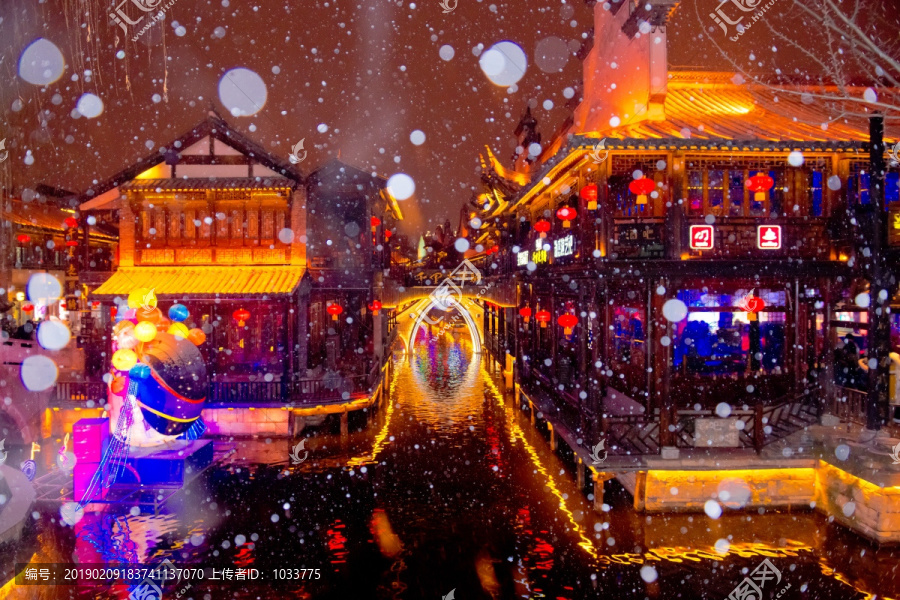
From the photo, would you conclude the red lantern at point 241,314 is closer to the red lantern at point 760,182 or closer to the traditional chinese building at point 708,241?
the traditional chinese building at point 708,241

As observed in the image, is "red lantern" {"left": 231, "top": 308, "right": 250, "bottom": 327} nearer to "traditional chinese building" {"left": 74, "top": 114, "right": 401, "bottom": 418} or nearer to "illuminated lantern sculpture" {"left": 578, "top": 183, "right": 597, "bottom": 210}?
"traditional chinese building" {"left": 74, "top": 114, "right": 401, "bottom": 418}

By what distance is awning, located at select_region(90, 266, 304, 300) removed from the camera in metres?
19.2

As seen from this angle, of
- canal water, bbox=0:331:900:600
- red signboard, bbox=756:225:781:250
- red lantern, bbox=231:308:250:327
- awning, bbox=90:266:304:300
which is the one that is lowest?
canal water, bbox=0:331:900:600

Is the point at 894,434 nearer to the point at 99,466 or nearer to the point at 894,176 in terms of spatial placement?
the point at 894,176

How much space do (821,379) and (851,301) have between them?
289 centimetres

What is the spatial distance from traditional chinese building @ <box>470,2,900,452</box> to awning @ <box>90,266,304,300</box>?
32.9ft

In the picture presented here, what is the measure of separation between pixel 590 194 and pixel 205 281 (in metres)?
14.9

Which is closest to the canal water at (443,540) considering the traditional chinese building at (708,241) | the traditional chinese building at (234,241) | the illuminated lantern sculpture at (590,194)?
the traditional chinese building at (708,241)

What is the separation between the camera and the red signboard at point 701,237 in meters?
12.1

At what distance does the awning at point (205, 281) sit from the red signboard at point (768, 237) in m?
14.8

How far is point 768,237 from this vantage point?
40.5ft

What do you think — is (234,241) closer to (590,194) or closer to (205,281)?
(205,281)

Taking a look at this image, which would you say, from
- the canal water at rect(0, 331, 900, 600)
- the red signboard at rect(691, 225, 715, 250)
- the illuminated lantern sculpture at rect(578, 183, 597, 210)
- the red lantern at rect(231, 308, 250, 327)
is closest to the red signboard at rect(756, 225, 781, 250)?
the red signboard at rect(691, 225, 715, 250)

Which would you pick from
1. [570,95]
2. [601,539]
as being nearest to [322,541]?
[601,539]
